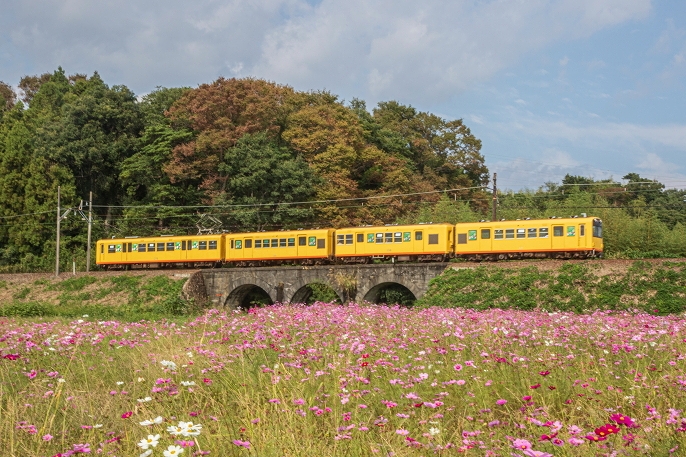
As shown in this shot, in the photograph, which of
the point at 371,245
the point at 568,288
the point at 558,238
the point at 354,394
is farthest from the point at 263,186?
the point at 354,394

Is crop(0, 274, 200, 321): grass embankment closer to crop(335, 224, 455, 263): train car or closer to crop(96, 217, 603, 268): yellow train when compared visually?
crop(96, 217, 603, 268): yellow train

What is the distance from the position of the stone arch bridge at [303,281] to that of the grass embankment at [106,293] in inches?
60.7

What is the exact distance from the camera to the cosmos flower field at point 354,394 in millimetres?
3946

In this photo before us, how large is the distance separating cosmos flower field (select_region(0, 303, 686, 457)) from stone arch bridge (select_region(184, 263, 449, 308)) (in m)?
19.8

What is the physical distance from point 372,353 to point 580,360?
76.3 inches

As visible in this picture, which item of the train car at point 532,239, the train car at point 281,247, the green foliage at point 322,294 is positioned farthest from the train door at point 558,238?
the green foliage at point 322,294

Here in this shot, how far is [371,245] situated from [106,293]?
13616 mm

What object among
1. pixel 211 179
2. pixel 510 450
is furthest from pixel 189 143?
pixel 510 450

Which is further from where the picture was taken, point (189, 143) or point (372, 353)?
point (189, 143)

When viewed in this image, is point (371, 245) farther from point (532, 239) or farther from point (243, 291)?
point (532, 239)

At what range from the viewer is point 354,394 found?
4836 mm

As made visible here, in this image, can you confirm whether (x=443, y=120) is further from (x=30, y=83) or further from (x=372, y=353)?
Answer: (x=372, y=353)

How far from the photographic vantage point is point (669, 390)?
4.80 m

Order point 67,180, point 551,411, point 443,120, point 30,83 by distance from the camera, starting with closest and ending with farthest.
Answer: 1. point 551,411
2. point 67,180
3. point 443,120
4. point 30,83
